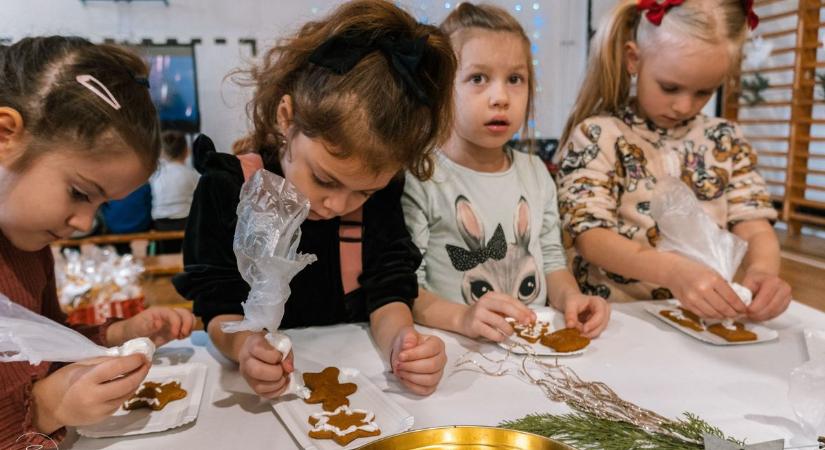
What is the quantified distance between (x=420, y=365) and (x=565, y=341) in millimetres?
311

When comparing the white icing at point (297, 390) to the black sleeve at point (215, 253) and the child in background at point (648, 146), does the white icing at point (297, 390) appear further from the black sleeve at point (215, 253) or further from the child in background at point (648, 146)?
the child in background at point (648, 146)

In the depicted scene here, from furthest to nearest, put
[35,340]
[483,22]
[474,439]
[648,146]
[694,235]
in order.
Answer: [648,146] < [483,22] < [694,235] < [35,340] < [474,439]

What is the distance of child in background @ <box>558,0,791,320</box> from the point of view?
1.50m

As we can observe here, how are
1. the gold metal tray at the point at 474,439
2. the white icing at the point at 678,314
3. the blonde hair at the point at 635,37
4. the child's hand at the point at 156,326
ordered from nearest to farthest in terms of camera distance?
1. the gold metal tray at the point at 474,439
2. the child's hand at the point at 156,326
3. the white icing at the point at 678,314
4. the blonde hair at the point at 635,37

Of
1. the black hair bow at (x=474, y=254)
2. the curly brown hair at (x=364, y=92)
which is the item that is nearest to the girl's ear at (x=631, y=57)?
the black hair bow at (x=474, y=254)

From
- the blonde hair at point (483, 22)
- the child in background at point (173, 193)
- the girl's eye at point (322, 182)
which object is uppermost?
the blonde hair at point (483, 22)

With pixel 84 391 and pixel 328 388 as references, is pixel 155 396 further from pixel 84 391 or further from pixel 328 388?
pixel 328 388

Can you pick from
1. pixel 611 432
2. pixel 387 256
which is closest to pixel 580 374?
pixel 611 432

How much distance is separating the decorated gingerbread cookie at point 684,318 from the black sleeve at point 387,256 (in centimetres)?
52

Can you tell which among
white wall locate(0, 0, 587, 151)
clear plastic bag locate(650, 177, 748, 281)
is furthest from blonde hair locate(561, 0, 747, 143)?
white wall locate(0, 0, 587, 151)

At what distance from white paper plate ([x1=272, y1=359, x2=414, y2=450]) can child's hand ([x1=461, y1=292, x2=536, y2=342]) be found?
0.26m

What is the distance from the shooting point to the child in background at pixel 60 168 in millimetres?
759

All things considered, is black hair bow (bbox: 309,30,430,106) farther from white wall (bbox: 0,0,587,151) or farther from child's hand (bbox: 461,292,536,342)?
white wall (bbox: 0,0,587,151)

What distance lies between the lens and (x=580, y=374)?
1.00 metres
